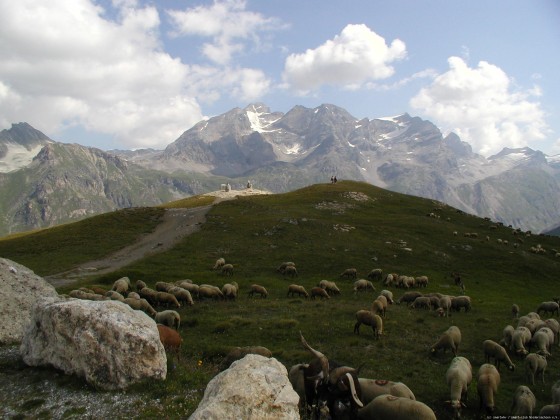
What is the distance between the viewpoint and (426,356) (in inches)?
955

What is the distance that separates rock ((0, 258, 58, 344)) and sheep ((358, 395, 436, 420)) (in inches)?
652

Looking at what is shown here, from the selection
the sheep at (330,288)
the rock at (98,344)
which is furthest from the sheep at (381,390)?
the sheep at (330,288)

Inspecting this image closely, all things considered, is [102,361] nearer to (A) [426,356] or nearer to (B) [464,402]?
(B) [464,402]

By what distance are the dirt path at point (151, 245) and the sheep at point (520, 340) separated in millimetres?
42297

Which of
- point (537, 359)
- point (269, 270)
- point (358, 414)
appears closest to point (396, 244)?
point (269, 270)

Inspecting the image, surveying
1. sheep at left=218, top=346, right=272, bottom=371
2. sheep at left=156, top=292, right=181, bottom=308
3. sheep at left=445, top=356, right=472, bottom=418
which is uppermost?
sheep at left=156, top=292, right=181, bottom=308

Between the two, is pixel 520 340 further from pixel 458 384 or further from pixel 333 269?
pixel 333 269

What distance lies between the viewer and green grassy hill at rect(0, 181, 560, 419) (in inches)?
886

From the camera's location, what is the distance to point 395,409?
47.6 feet

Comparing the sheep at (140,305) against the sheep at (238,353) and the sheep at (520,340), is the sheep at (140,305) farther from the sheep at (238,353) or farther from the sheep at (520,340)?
the sheep at (520,340)

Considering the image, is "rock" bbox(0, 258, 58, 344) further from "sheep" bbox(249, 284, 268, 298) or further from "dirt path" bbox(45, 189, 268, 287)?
"dirt path" bbox(45, 189, 268, 287)

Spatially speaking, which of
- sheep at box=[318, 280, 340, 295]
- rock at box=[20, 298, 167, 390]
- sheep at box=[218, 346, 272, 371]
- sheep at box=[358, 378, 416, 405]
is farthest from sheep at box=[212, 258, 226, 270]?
sheep at box=[358, 378, 416, 405]

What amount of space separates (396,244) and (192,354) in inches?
1878

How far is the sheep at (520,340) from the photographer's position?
25.1 metres
